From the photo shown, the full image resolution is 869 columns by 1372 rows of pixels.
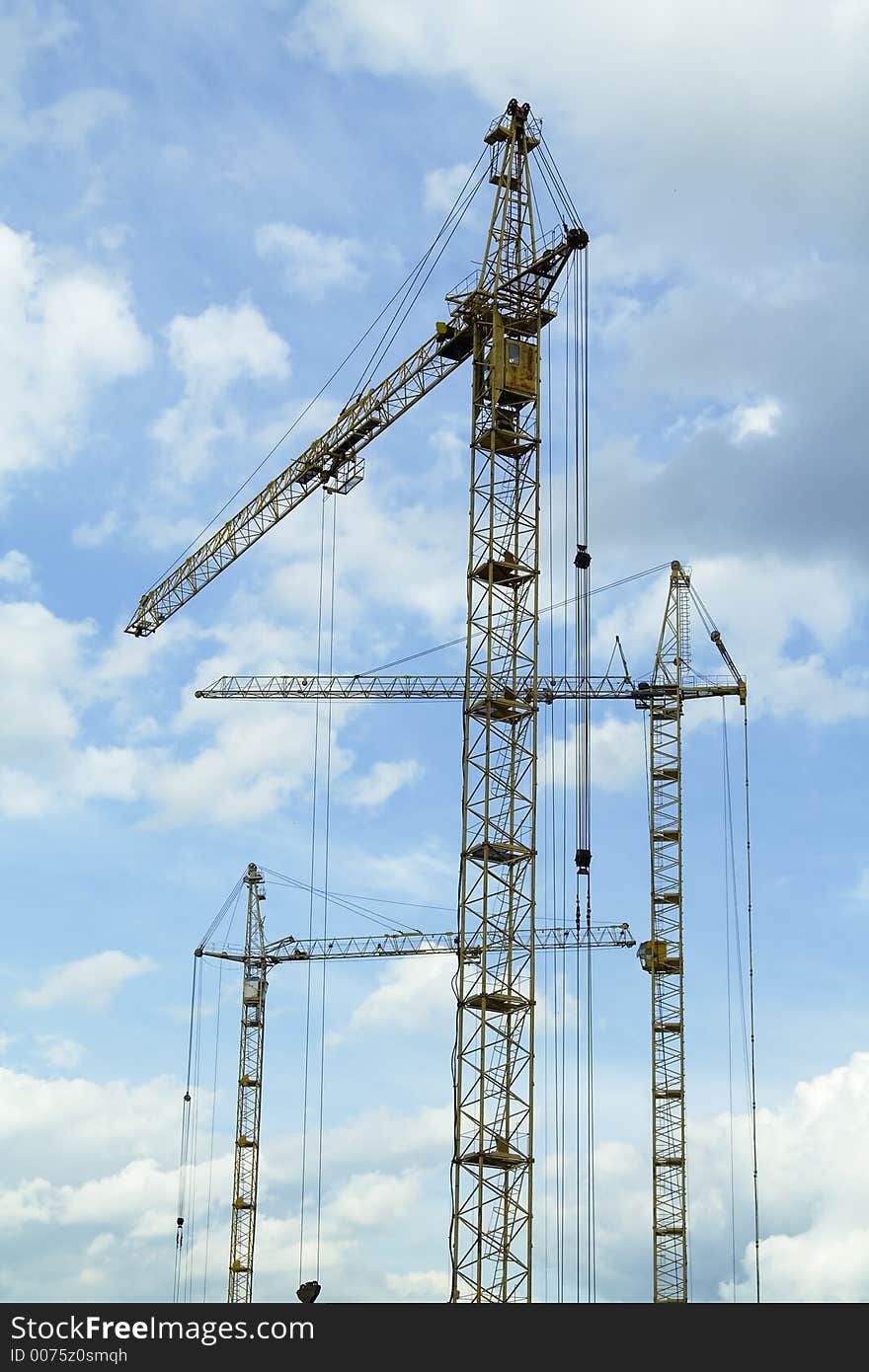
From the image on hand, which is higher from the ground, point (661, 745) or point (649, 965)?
point (661, 745)

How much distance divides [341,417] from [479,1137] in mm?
37989

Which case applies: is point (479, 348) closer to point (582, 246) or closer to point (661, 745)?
point (582, 246)

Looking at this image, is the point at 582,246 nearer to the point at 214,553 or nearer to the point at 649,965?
the point at 214,553

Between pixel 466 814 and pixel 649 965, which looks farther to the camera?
pixel 649 965
